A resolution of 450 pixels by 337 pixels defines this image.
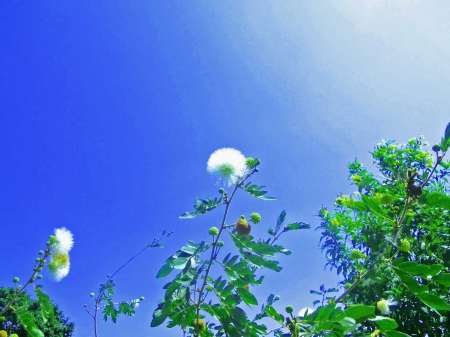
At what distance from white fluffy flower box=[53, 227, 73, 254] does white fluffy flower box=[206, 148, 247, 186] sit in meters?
1.12

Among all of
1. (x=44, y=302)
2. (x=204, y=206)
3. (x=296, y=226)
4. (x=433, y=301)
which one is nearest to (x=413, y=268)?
(x=433, y=301)

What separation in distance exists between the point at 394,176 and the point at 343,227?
3.57 ft

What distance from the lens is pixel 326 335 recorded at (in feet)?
5.99

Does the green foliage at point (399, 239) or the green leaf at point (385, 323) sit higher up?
the green foliage at point (399, 239)

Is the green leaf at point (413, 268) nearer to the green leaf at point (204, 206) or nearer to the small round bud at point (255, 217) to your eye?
the small round bud at point (255, 217)

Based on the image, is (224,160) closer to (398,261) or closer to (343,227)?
(398,261)

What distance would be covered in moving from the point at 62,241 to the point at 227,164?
4.19 ft

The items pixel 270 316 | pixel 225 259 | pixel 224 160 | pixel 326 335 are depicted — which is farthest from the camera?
pixel 224 160

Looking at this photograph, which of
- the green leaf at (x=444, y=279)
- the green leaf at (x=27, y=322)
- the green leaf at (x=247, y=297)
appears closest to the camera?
the green leaf at (x=247, y=297)

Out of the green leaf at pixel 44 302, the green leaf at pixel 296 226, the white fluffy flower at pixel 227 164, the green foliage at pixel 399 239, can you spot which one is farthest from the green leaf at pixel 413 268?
the green leaf at pixel 44 302

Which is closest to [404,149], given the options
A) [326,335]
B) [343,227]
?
[343,227]

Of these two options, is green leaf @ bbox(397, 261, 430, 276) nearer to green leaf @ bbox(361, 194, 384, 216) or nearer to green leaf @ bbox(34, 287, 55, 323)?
green leaf @ bbox(361, 194, 384, 216)

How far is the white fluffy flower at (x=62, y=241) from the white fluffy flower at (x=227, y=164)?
112 cm

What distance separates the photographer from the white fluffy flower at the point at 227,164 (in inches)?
92.7
